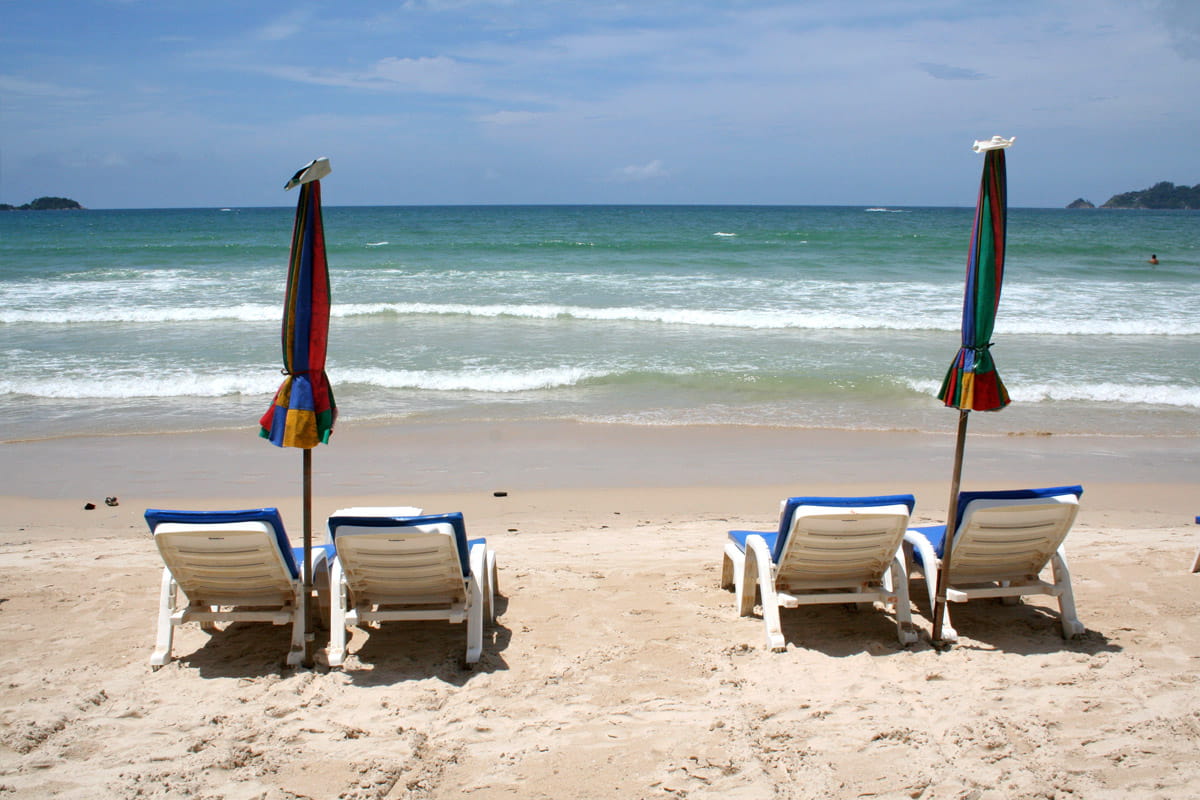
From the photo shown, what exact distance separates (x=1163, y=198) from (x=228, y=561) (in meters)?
142

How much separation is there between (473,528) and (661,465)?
2527 millimetres

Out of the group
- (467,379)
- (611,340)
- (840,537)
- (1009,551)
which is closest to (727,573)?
(840,537)

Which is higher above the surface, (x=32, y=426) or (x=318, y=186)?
(x=318, y=186)

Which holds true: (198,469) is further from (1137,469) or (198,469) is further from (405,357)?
(1137,469)

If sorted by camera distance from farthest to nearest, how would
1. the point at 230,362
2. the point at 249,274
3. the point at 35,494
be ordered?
the point at 249,274, the point at 230,362, the point at 35,494

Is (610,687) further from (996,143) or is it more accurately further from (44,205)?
(44,205)

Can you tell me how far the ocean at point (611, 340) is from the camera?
11734 mm

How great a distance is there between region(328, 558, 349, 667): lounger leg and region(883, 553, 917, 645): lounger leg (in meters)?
3.00

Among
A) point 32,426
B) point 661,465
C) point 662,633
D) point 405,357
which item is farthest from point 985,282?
point 405,357

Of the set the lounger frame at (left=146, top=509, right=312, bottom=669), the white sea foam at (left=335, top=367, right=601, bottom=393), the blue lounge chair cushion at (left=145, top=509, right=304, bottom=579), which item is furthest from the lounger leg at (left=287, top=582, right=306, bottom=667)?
the white sea foam at (left=335, top=367, right=601, bottom=393)

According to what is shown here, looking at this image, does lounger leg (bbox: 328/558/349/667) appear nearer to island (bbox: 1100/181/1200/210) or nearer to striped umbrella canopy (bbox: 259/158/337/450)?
striped umbrella canopy (bbox: 259/158/337/450)

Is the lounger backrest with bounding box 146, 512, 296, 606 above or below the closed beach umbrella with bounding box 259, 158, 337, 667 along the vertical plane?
below

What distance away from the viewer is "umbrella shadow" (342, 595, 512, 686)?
457 cm

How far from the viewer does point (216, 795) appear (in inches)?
140
